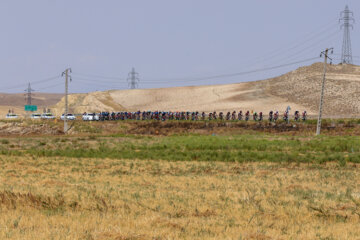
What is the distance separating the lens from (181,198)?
1691 centimetres

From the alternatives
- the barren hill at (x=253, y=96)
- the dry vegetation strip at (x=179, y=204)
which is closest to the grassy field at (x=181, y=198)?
the dry vegetation strip at (x=179, y=204)

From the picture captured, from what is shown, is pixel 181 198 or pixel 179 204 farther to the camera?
pixel 181 198

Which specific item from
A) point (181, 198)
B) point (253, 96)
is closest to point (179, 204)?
point (181, 198)

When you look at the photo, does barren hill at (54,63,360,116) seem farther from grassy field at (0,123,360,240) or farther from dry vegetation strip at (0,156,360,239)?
dry vegetation strip at (0,156,360,239)

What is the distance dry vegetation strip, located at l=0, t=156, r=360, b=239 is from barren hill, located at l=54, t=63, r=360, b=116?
90994 mm

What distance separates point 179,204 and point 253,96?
417ft

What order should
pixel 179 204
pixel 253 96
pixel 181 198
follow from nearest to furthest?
pixel 179 204
pixel 181 198
pixel 253 96

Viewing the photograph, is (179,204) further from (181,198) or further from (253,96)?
(253,96)

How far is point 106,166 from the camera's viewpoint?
96.6 feet

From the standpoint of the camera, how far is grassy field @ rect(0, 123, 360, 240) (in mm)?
11961

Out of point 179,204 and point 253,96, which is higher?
point 253,96

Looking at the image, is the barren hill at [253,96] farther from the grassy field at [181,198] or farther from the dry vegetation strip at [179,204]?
the dry vegetation strip at [179,204]

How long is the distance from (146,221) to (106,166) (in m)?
16.9

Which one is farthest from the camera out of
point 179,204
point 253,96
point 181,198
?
point 253,96
